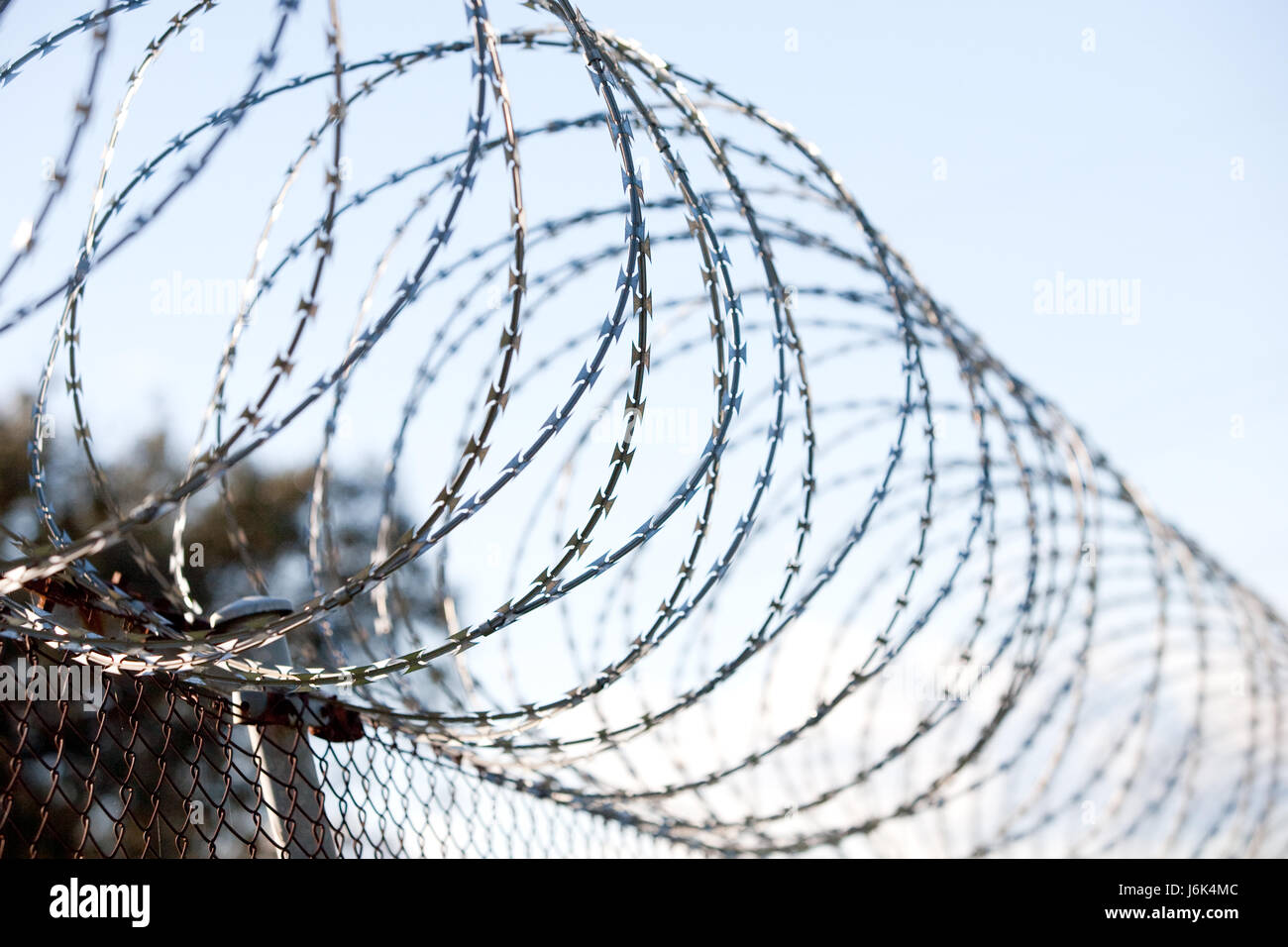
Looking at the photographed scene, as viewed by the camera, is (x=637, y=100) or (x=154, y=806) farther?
(x=637, y=100)

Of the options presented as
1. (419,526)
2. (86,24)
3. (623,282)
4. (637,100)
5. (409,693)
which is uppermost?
(86,24)

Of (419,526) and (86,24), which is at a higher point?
(86,24)
